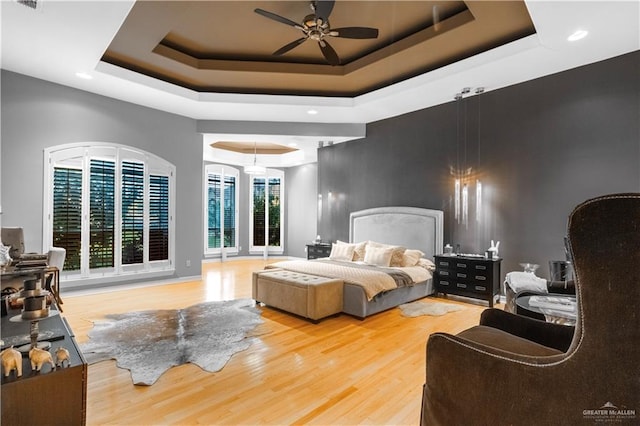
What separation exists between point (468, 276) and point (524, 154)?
76.5 inches

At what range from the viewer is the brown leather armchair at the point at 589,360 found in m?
1.00

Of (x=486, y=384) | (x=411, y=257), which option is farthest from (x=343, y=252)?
(x=486, y=384)

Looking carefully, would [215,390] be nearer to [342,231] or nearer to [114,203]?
[114,203]

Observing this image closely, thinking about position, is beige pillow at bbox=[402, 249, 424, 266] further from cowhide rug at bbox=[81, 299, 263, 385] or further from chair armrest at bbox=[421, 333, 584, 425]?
chair armrest at bbox=[421, 333, 584, 425]

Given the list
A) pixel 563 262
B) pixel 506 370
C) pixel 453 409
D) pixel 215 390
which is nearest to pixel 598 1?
pixel 563 262

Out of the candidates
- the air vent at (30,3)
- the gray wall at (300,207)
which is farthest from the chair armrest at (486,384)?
the gray wall at (300,207)

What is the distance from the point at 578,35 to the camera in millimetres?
3363

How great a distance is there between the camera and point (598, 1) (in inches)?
110

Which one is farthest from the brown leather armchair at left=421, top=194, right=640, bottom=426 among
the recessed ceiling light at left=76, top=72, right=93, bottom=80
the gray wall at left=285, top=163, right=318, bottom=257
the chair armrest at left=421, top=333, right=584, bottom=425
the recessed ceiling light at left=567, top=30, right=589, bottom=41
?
the gray wall at left=285, top=163, right=318, bottom=257

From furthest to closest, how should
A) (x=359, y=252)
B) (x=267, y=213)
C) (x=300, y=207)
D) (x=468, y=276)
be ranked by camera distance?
(x=267, y=213)
(x=300, y=207)
(x=359, y=252)
(x=468, y=276)

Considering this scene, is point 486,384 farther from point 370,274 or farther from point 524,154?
point 524,154

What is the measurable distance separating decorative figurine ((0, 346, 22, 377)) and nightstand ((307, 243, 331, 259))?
233 inches

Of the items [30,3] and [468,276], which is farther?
[468,276]

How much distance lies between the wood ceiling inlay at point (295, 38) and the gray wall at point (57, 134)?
1037 millimetres
